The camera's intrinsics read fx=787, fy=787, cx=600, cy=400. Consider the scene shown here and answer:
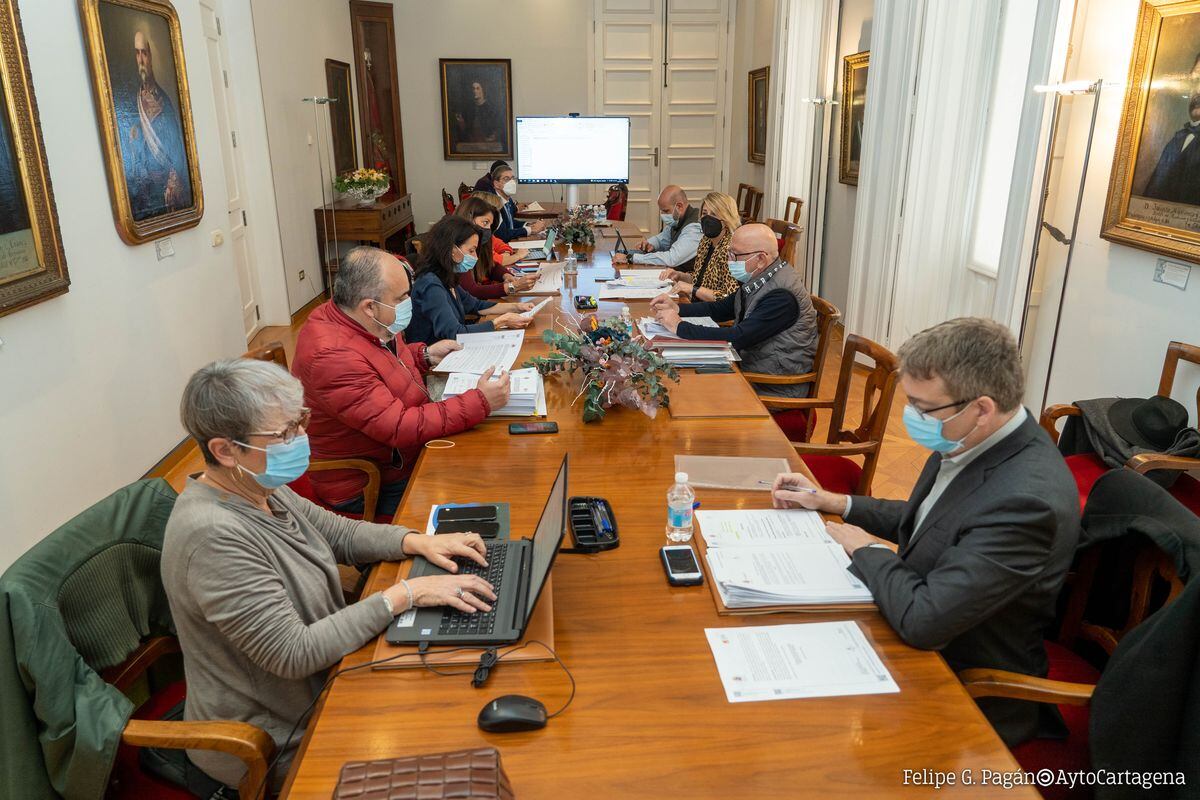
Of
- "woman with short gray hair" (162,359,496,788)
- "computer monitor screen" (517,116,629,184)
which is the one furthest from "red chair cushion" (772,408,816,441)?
"computer monitor screen" (517,116,629,184)

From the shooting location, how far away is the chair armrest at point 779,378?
3330 millimetres

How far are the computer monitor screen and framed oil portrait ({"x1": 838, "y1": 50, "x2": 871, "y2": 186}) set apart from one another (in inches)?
77.6

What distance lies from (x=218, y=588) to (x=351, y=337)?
121 centimetres

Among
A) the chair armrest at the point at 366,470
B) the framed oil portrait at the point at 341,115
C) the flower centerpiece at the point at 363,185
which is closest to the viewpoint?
the chair armrest at the point at 366,470

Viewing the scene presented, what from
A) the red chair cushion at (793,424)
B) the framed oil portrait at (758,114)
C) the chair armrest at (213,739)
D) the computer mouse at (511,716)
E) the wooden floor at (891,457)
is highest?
the framed oil portrait at (758,114)

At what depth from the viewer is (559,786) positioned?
1.14 metres

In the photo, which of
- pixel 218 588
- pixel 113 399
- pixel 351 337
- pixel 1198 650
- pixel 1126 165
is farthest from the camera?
pixel 113 399

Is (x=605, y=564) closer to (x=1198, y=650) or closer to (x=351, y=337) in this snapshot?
(x=1198, y=650)

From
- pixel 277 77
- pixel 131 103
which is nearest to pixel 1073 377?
pixel 131 103

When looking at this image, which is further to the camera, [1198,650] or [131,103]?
[131,103]

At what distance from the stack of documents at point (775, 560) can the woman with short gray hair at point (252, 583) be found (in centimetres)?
50

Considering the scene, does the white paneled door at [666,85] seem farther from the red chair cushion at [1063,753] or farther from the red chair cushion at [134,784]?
the red chair cushion at [134,784]

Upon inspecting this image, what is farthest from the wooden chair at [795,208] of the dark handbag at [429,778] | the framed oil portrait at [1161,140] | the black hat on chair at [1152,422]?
the dark handbag at [429,778]

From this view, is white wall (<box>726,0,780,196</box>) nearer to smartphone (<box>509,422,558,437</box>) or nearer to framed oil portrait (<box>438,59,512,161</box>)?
framed oil portrait (<box>438,59,512,161</box>)
